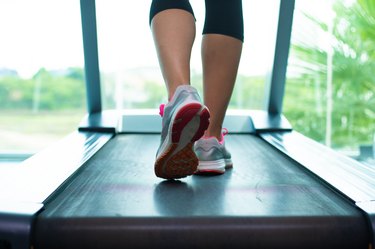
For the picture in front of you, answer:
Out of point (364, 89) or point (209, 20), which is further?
point (364, 89)

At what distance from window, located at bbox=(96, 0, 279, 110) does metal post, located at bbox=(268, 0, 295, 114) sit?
55mm

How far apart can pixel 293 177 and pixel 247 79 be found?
158 centimetres

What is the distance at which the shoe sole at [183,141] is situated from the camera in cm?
97

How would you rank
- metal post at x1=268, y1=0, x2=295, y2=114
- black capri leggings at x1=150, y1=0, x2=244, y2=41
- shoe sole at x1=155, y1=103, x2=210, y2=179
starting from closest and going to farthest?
shoe sole at x1=155, y1=103, x2=210, y2=179, black capri leggings at x1=150, y1=0, x2=244, y2=41, metal post at x1=268, y1=0, x2=295, y2=114

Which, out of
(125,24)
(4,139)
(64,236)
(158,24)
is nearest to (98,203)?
(64,236)

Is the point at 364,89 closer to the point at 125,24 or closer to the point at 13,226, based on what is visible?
the point at 125,24

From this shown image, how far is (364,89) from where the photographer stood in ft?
8.74

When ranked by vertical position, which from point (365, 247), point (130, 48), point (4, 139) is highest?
point (130, 48)

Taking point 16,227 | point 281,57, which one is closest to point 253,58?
point 281,57

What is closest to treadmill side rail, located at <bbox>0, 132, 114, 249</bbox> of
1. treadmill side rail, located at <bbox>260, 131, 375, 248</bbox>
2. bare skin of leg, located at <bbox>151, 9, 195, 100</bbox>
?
bare skin of leg, located at <bbox>151, 9, 195, 100</bbox>

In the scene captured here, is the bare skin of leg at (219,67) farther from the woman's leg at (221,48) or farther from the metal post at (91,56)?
the metal post at (91,56)

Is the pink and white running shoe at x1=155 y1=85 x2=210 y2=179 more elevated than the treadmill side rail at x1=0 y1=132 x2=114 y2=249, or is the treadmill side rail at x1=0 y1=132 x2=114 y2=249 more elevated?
the pink and white running shoe at x1=155 y1=85 x2=210 y2=179

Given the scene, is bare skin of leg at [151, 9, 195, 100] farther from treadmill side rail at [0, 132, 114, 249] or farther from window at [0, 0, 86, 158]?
window at [0, 0, 86, 158]

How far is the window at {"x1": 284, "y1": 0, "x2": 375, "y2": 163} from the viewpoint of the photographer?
257 centimetres
